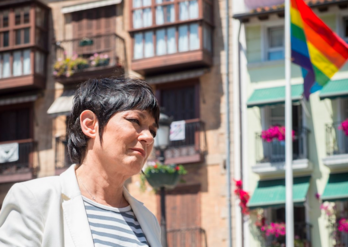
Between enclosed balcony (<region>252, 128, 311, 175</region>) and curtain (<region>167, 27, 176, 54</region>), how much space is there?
362 centimetres

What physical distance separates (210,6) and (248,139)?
425 centimetres

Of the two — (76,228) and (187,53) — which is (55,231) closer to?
(76,228)

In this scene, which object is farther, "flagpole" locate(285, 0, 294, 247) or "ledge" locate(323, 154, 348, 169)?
"ledge" locate(323, 154, 348, 169)

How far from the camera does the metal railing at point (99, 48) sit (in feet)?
87.8

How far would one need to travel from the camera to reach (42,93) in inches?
1103

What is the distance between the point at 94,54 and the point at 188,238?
6.37 metres

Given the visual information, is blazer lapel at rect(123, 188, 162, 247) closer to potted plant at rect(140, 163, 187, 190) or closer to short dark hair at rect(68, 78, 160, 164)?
short dark hair at rect(68, 78, 160, 164)

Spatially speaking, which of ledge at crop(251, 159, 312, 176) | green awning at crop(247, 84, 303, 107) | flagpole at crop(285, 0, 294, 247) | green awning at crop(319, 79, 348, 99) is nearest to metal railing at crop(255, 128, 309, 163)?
ledge at crop(251, 159, 312, 176)

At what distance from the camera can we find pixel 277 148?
78.6 feet

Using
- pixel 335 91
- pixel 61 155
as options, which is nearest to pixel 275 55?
pixel 335 91

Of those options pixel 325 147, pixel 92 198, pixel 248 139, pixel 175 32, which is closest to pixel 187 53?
pixel 175 32

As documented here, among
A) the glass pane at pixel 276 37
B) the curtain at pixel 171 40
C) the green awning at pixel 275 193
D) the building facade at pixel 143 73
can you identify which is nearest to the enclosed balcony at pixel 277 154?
the green awning at pixel 275 193

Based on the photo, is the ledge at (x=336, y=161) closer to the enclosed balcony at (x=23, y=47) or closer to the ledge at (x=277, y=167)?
the ledge at (x=277, y=167)

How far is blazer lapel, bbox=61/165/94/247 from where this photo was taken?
4.07 m
